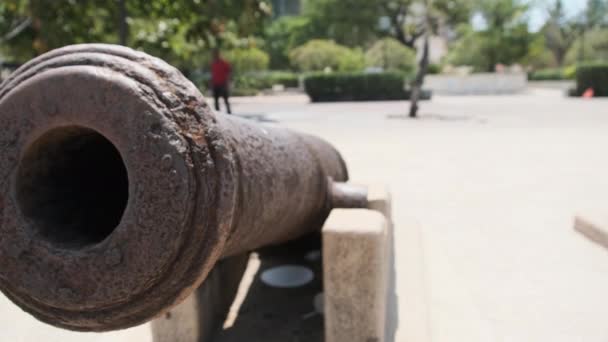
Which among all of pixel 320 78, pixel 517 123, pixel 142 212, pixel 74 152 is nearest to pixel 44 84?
pixel 74 152

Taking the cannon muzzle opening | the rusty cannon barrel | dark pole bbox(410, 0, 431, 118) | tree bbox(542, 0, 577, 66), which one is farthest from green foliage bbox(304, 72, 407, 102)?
tree bbox(542, 0, 577, 66)

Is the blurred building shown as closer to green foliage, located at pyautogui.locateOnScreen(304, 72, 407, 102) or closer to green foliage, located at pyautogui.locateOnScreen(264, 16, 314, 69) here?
green foliage, located at pyautogui.locateOnScreen(264, 16, 314, 69)

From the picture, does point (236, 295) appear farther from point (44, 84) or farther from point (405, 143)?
point (405, 143)

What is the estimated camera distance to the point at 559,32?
200ft

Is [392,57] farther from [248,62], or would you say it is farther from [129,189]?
[129,189]

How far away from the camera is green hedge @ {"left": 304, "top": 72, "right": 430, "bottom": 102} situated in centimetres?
2403

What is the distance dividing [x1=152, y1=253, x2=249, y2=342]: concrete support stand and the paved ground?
257 millimetres

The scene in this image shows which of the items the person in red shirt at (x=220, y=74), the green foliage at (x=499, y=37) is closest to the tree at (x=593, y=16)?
the green foliage at (x=499, y=37)

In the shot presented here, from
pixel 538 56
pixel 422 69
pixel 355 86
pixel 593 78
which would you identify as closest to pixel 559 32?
pixel 538 56

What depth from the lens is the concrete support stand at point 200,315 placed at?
226 centimetres

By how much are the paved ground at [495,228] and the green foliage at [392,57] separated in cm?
2701

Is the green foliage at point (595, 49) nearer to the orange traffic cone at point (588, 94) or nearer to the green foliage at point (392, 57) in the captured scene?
the green foliage at point (392, 57)

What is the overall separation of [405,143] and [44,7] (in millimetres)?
6880

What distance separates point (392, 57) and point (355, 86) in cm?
1381
